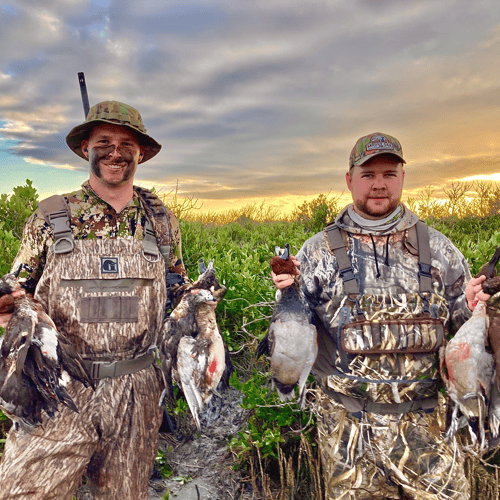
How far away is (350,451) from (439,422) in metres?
0.66

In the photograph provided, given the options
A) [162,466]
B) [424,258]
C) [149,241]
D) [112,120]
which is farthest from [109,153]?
[162,466]

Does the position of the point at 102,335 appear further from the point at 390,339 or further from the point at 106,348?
the point at 390,339

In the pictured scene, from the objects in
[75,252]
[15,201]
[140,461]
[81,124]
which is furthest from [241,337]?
[15,201]

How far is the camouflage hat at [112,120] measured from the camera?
3.30m

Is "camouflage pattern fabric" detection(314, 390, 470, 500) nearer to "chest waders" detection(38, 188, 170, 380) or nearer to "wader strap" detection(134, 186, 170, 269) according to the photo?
"chest waders" detection(38, 188, 170, 380)

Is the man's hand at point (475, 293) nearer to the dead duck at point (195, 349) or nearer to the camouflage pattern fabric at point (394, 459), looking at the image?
the camouflage pattern fabric at point (394, 459)

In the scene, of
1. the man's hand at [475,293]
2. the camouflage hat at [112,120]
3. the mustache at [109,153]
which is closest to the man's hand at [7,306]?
the mustache at [109,153]

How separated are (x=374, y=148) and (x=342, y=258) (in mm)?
845

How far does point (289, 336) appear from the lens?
9.21ft

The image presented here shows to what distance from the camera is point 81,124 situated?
3334 millimetres

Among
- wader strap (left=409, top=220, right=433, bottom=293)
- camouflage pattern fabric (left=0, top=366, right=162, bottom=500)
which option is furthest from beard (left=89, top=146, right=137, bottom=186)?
wader strap (left=409, top=220, right=433, bottom=293)

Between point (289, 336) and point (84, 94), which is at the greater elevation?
point (84, 94)

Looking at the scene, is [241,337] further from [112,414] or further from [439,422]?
[439,422]

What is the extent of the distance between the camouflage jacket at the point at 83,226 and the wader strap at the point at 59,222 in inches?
2.2
